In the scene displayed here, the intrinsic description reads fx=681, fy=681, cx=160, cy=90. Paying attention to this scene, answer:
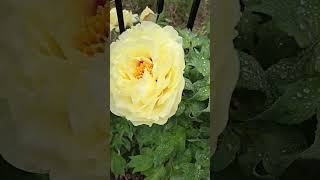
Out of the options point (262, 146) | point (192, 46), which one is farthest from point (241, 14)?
point (262, 146)

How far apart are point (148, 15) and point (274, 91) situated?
0.25m

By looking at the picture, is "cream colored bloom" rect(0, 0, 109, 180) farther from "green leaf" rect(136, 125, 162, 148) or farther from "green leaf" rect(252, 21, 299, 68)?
"green leaf" rect(252, 21, 299, 68)

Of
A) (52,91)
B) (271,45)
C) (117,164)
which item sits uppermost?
(271,45)

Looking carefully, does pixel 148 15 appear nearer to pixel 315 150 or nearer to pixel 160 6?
pixel 160 6

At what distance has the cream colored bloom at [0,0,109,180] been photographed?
117cm

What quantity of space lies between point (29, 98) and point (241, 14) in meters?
0.40

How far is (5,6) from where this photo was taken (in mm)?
1180

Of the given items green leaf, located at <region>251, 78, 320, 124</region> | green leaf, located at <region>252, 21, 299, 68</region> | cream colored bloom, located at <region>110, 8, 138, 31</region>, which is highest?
cream colored bloom, located at <region>110, 8, 138, 31</region>

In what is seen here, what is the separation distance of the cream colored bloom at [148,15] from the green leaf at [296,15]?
0.53 ft

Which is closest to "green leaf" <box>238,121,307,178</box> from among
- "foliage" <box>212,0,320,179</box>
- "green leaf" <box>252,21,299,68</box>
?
"foliage" <box>212,0,320,179</box>

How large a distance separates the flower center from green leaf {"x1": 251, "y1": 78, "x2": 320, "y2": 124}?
0.21 metres

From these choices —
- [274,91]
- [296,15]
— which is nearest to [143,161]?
[274,91]

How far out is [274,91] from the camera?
1163 mm

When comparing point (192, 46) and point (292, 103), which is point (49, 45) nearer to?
point (192, 46)
